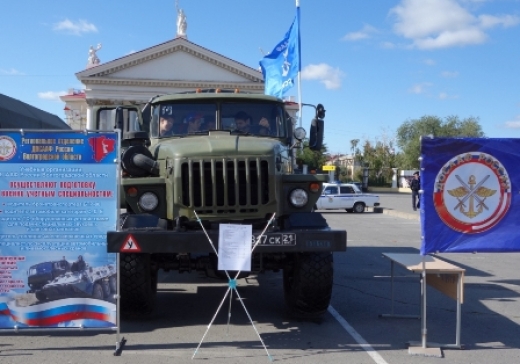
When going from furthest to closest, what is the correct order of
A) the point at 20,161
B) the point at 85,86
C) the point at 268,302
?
the point at 85,86
the point at 268,302
the point at 20,161

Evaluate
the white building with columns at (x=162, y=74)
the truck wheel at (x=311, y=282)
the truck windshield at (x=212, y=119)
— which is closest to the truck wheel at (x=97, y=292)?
the truck wheel at (x=311, y=282)

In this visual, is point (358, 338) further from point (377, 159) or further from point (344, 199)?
point (377, 159)

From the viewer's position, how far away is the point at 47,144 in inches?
244

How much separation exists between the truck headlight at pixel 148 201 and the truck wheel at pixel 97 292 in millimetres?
1032

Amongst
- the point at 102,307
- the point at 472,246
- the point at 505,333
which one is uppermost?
the point at 472,246

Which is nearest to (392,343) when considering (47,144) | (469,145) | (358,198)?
(469,145)

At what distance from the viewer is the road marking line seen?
5.99 m

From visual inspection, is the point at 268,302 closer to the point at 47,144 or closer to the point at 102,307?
the point at 102,307

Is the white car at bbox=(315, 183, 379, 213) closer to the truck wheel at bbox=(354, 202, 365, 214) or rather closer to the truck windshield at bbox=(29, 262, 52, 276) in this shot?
the truck wheel at bbox=(354, 202, 365, 214)

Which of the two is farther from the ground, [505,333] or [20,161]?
[20,161]

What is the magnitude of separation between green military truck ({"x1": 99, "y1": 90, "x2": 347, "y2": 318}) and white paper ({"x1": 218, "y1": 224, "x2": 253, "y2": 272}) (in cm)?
15

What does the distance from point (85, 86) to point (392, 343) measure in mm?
55266

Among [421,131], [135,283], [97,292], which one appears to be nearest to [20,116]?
[135,283]

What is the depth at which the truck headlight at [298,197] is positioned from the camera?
711 centimetres
